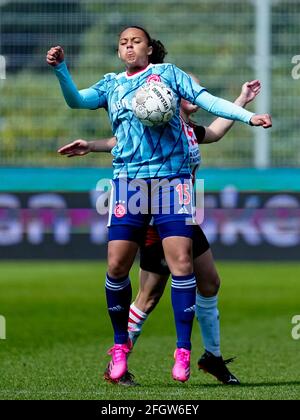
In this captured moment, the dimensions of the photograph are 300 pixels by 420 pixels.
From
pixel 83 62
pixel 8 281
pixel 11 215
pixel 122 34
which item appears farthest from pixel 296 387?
pixel 83 62

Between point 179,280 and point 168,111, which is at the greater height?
point 168,111

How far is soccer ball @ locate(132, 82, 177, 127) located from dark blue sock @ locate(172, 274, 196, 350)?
937 millimetres

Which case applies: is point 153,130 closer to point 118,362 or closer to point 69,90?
point 69,90

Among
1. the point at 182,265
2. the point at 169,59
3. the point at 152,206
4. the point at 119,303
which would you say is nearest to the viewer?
the point at 182,265

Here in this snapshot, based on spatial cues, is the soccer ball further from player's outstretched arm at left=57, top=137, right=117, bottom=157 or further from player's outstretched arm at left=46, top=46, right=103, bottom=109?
player's outstretched arm at left=57, top=137, right=117, bottom=157

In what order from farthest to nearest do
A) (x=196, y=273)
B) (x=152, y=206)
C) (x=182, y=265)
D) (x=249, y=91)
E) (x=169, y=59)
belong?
(x=169, y=59) → (x=249, y=91) → (x=196, y=273) → (x=152, y=206) → (x=182, y=265)

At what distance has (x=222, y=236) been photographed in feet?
59.7

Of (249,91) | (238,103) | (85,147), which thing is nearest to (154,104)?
(85,147)

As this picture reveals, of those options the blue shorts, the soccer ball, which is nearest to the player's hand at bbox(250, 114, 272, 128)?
the soccer ball

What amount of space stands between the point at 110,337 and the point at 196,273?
11.9ft

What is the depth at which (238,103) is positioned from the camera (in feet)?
25.1

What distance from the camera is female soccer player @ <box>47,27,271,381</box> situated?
7.07 meters

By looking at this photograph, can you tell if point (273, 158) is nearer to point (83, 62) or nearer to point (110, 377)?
point (83, 62)
